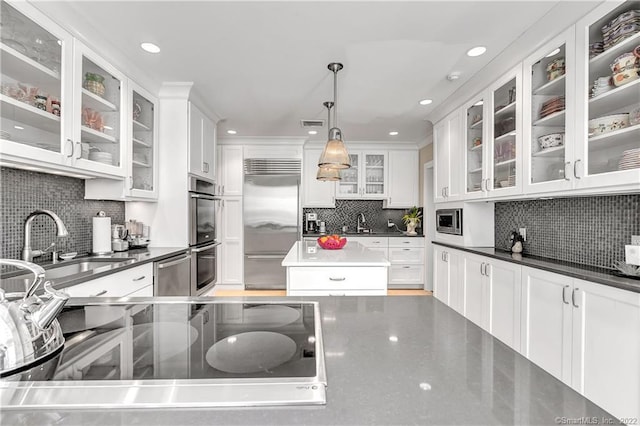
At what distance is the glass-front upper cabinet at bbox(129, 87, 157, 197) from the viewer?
2682 millimetres

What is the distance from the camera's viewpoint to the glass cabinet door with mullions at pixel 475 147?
2.94m

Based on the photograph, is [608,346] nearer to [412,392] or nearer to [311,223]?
[412,392]

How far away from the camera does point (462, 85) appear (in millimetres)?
2965

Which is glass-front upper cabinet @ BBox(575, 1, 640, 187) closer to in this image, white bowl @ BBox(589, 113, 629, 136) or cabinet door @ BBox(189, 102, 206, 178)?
white bowl @ BBox(589, 113, 629, 136)

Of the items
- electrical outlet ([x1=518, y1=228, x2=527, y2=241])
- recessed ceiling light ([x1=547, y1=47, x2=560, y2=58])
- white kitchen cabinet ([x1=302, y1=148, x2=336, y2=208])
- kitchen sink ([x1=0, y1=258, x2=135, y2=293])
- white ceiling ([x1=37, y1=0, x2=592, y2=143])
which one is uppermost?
white ceiling ([x1=37, y1=0, x2=592, y2=143])

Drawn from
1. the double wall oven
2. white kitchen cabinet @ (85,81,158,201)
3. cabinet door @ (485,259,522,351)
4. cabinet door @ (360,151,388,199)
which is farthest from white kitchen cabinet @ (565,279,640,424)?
cabinet door @ (360,151,388,199)

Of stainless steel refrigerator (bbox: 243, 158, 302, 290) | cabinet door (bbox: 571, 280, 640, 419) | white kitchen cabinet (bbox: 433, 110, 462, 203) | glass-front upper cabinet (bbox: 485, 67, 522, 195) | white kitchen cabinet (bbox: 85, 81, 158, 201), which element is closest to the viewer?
cabinet door (bbox: 571, 280, 640, 419)

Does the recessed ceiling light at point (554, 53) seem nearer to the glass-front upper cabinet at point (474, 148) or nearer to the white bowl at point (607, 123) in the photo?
the white bowl at point (607, 123)

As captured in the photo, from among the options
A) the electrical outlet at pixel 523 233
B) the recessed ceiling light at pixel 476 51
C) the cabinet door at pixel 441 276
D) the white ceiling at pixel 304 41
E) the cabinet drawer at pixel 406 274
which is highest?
the recessed ceiling light at pixel 476 51

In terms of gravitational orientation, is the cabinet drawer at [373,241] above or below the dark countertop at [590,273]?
below

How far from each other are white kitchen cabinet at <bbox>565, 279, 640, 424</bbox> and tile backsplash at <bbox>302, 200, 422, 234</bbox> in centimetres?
391

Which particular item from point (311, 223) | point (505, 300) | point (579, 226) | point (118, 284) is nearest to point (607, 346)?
point (505, 300)

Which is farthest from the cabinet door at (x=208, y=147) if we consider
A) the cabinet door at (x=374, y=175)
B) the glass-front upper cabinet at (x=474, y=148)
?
the glass-front upper cabinet at (x=474, y=148)

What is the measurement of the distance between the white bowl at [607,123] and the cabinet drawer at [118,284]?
2.98 metres
